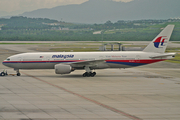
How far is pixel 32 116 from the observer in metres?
21.6

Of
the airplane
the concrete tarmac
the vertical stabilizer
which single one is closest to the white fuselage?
the airplane

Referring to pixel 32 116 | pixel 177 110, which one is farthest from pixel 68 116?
pixel 177 110

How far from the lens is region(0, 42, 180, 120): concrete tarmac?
22156mm

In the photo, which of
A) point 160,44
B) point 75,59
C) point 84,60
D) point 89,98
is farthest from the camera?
point 160,44

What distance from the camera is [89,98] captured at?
28.0 m

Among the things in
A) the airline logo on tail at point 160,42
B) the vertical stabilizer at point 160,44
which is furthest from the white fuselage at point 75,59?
the airline logo on tail at point 160,42

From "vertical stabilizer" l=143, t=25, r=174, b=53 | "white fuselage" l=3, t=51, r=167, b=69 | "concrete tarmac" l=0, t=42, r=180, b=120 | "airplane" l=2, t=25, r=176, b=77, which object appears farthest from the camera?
"vertical stabilizer" l=143, t=25, r=174, b=53

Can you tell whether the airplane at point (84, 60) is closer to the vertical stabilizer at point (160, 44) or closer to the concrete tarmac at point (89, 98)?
the vertical stabilizer at point (160, 44)

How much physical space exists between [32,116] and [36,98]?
21.2 feet

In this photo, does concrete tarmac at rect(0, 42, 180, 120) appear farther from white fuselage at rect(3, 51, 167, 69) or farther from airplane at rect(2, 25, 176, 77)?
white fuselage at rect(3, 51, 167, 69)

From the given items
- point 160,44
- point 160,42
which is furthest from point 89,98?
point 160,42

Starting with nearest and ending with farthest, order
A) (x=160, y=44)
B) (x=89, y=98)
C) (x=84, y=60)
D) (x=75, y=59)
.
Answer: (x=89, y=98)
(x=75, y=59)
(x=84, y=60)
(x=160, y=44)

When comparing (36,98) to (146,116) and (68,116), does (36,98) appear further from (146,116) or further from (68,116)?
(146,116)

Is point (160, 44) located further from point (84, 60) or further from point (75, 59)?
point (75, 59)
